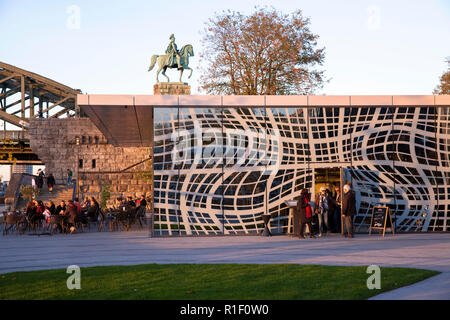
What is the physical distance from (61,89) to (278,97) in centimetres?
4392

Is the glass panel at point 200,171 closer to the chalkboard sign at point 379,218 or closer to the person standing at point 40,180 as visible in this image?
the chalkboard sign at point 379,218

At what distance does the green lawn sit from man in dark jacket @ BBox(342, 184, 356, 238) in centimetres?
539

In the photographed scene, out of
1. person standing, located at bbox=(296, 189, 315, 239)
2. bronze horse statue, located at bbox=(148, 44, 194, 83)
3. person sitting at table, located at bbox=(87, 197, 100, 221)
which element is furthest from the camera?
bronze horse statue, located at bbox=(148, 44, 194, 83)

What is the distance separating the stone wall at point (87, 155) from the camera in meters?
31.8

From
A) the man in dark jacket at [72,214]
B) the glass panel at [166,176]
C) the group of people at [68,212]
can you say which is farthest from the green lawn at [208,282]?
the group of people at [68,212]

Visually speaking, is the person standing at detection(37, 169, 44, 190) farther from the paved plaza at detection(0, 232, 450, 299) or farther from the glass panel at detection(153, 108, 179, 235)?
the glass panel at detection(153, 108, 179, 235)

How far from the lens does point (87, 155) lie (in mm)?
33375

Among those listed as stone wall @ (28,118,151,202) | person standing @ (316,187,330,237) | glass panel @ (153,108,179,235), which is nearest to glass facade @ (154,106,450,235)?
glass panel @ (153,108,179,235)

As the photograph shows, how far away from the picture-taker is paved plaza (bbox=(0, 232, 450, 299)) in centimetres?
938

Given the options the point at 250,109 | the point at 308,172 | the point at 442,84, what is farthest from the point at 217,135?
the point at 442,84

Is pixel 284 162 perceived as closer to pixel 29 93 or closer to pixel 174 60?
pixel 174 60

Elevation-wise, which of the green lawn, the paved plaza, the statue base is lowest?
the paved plaza

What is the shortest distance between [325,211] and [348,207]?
97 cm

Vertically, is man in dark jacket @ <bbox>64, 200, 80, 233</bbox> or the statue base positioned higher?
the statue base
